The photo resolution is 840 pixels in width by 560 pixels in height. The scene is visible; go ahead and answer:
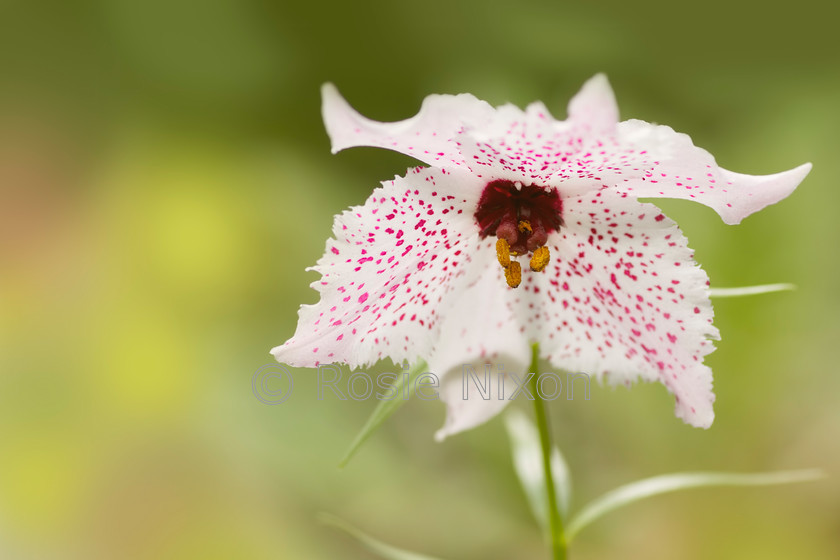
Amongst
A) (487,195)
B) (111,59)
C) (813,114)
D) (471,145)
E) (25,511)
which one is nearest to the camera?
(471,145)

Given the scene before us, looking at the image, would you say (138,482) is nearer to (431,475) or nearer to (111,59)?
(431,475)

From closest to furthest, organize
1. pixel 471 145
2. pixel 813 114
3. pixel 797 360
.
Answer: pixel 471 145
pixel 797 360
pixel 813 114

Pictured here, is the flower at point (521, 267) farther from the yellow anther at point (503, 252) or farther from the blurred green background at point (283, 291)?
the blurred green background at point (283, 291)

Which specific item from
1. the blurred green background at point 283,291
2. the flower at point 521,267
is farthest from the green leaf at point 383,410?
the blurred green background at point 283,291

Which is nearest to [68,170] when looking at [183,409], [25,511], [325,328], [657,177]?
[183,409]

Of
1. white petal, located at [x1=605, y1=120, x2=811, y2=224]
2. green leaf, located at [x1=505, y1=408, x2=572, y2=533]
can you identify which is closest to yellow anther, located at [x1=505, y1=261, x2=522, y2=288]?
white petal, located at [x1=605, y1=120, x2=811, y2=224]

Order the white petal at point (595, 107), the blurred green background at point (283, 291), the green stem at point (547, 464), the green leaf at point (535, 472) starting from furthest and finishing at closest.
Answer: the blurred green background at point (283, 291), the green leaf at point (535, 472), the green stem at point (547, 464), the white petal at point (595, 107)
